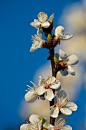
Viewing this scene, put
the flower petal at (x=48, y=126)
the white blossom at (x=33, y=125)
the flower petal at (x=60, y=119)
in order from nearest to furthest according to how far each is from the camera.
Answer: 1. the flower petal at (x=48, y=126)
2. the flower petal at (x=60, y=119)
3. the white blossom at (x=33, y=125)

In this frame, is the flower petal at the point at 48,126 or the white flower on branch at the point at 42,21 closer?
the flower petal at the point at 48,126

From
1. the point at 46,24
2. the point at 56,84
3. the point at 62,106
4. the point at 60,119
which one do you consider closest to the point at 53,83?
the point at 56,84

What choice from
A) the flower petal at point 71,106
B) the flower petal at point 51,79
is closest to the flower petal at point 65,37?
the flower petal at point 51,79

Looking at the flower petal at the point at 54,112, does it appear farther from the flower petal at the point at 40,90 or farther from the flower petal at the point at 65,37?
the flower petal at the point at 65,37

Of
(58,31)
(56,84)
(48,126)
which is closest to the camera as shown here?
(48,126)

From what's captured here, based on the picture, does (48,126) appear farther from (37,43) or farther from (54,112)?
(37,43)

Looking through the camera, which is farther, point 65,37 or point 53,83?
point 65,37

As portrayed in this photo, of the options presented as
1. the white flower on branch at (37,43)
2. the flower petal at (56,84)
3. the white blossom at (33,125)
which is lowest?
the white blossom at (33,125)

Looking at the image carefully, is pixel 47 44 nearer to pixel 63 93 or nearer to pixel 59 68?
pixel 59 68
